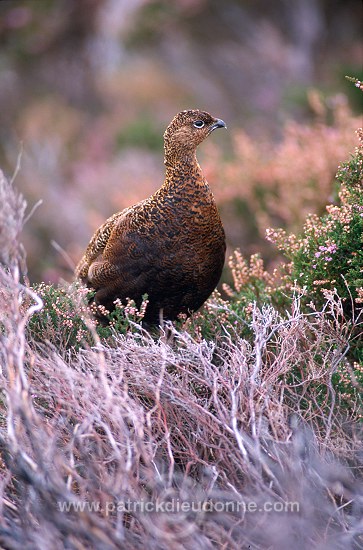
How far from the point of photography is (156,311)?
417 centimetres

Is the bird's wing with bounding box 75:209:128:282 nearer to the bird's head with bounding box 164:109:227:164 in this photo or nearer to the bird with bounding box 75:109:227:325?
the bird with bounding box 75:109:227:325

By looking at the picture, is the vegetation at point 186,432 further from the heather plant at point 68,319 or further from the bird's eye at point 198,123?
the bird's eye at point 198,123

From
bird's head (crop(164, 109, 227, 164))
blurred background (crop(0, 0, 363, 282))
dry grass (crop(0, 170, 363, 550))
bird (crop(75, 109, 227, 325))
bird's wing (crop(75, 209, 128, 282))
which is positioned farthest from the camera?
blurred background (crop(0, 0, 363, 282))

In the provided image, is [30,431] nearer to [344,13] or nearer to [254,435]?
[254,435]

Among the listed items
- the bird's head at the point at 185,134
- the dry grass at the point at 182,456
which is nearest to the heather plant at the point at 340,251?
the dry grass at the point at 182,456

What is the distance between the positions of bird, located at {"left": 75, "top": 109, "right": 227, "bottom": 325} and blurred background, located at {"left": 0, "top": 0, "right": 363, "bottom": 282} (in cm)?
447

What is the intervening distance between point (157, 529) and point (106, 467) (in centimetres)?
65

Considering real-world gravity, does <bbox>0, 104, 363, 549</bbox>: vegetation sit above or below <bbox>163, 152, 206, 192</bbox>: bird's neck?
below

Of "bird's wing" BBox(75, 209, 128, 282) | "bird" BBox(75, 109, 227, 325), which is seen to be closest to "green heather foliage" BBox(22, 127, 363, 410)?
"bird" BBox(75, 109, 227, 325)

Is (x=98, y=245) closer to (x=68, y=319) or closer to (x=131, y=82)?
(x=68, y=319)

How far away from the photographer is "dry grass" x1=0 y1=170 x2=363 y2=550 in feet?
7.74

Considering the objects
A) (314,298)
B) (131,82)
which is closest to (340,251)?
(314,298)

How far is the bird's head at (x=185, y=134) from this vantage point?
4129 mm

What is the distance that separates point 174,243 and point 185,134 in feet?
2.30
